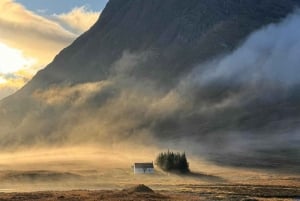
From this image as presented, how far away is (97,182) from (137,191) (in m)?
55.3

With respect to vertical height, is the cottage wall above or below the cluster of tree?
below

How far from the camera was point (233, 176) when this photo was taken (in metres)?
179

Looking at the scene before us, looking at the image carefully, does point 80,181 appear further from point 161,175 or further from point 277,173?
point 277,173

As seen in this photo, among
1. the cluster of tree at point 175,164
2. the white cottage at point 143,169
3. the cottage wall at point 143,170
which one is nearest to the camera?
the cottage wall at point 143,170

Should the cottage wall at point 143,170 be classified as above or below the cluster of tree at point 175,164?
below

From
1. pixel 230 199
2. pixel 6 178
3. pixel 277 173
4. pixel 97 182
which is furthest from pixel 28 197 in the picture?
pixel 277 173

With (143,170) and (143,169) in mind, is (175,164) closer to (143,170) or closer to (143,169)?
(143,169)

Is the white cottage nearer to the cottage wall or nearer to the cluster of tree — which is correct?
the cottage wall

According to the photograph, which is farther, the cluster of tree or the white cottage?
the cluster of tree

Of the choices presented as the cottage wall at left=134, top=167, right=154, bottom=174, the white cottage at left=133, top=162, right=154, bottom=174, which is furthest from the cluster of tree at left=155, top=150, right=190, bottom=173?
the cottage wall at left=134, top=167, right=154, bottom=174

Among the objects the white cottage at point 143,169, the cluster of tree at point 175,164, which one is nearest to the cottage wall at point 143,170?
the white cottage at point 143,169

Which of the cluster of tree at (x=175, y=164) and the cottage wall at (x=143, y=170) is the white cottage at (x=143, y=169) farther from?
the cluster of tree at (x=175, y=164)

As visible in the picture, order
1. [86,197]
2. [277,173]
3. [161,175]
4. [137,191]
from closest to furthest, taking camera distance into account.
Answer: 1. [86,197]
2. [137,191]
3. [161,175]
4. [277,173]

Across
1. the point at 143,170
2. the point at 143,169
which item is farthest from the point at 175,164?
the point at 143,170
